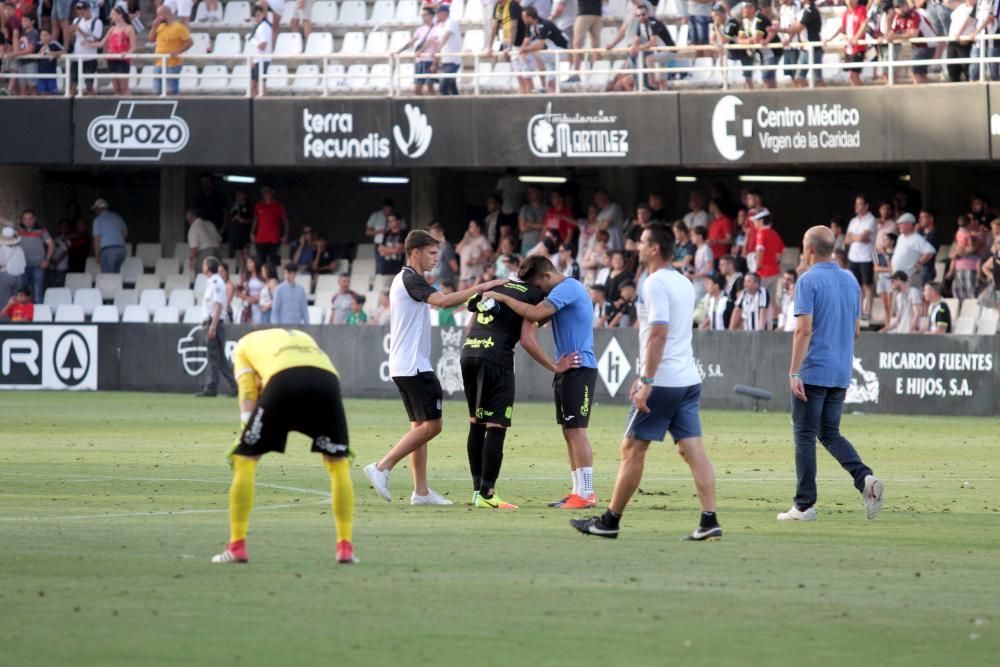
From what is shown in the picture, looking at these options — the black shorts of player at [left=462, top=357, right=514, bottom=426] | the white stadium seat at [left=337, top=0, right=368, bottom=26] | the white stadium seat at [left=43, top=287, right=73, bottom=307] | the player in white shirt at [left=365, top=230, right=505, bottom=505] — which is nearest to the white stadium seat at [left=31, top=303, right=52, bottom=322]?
the white stadium seat at [left=43, top=287, right=73, bottom=307]

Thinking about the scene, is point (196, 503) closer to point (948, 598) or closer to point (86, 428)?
point (948, 598)

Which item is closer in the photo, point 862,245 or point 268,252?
point 862,245

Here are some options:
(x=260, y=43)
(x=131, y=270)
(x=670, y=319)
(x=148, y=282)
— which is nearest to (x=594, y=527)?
(x=670, y=319)

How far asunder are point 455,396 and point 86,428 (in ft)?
31.2

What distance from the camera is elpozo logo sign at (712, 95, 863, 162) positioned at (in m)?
30.1

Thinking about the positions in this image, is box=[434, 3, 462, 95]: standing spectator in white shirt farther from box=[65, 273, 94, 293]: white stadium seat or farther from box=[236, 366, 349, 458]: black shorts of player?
box=[236, 366, 349, 458]: black shorts of player

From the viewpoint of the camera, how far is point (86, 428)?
22.7 meters

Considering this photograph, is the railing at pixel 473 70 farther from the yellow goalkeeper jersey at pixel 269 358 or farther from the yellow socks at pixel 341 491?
the yellow socks at pixel 341 491

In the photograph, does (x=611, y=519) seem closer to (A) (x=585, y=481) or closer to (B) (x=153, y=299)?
(A) (x=585, y=481)

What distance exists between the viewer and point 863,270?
1137 inches

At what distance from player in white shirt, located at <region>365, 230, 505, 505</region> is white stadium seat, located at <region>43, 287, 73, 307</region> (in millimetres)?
23639

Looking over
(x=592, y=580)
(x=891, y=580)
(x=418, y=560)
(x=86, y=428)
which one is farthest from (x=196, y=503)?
(x=86, y=428)

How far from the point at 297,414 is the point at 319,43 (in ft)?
90.4

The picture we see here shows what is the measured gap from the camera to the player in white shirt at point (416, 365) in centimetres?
1345
